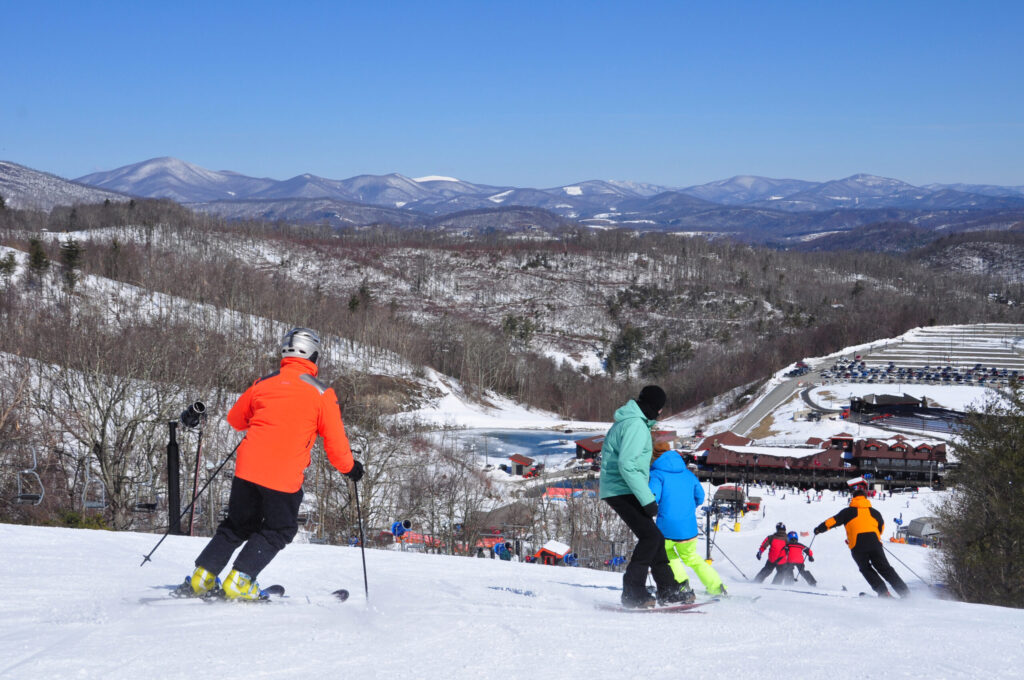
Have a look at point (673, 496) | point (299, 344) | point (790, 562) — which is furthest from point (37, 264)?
point (673, 496)

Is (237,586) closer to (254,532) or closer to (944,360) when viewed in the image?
(254,532)

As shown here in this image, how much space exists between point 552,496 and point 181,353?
16.0 metres

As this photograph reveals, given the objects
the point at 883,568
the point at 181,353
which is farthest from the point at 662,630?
the point at 181,353

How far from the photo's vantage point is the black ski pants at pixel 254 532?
3.95 m

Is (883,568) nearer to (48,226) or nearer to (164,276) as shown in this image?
(164,276)

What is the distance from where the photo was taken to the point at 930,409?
58406 millimetres

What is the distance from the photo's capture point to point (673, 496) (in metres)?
4.97

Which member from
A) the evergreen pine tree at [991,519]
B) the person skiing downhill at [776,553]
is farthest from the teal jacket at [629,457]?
the evergreen pine tree at [991,519]

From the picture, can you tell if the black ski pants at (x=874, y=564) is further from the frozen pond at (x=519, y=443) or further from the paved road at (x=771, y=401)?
the paved road at (x=771, y=401)

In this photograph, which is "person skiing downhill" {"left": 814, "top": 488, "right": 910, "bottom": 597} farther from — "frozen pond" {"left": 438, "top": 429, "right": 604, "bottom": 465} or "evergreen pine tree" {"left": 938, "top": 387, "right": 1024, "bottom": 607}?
"frozen pond" {"left": 438, "top": 429, "right": 604, "bottom": 465}

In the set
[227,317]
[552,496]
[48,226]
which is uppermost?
[48,226]

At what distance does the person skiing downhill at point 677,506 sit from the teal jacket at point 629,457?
0.45 m

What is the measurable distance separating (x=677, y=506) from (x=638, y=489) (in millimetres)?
688

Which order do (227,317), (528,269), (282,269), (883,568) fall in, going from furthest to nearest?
1. (528,269)
2. (282,269)
3. (227,317)
4. (883,568)
